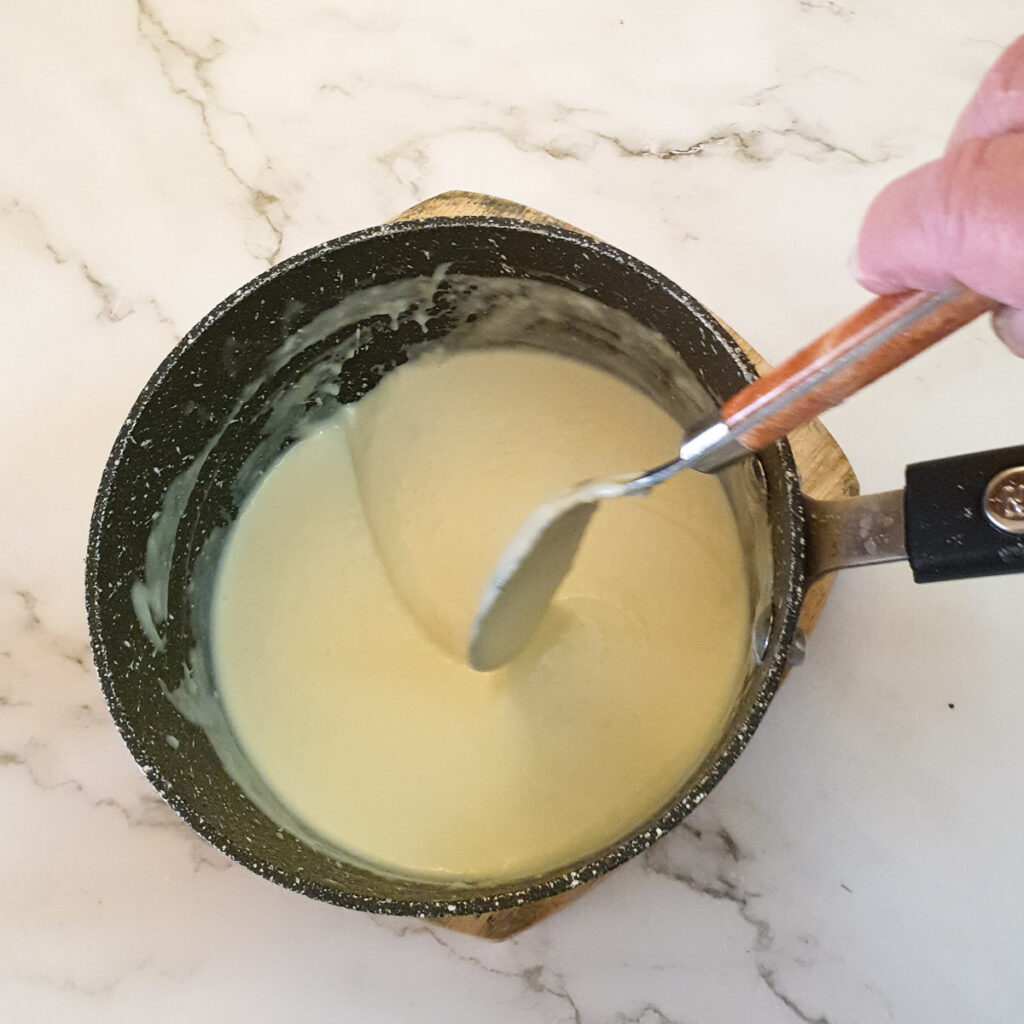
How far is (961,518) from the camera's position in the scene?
0.61 m

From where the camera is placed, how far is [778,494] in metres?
0.71

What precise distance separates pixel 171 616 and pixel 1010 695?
812mm

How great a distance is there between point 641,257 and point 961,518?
517mm

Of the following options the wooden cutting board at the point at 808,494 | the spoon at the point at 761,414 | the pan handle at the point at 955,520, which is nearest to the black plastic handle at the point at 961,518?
the pan handle at the point at 955,520

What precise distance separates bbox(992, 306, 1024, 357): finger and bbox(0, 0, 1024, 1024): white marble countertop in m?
0.34

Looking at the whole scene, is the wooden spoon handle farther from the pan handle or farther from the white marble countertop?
the white marble countertop

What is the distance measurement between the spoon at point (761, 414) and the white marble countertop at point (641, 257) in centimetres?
29

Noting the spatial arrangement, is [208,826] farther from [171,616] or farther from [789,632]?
[789,632]

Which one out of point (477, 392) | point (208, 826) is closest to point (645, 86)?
point (477, 392)

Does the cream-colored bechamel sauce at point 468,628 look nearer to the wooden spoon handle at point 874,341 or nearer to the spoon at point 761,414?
the spoon at point 761,414

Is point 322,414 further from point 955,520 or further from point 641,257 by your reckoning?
point 955,520

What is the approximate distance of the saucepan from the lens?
66 cm

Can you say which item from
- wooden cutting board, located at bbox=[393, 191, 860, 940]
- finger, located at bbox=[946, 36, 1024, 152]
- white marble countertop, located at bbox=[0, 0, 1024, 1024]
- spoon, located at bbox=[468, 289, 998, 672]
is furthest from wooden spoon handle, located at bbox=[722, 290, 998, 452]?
white marble countertop, located at bbox=[0, 0, 1024, 1024]

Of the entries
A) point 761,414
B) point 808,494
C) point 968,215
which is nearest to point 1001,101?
point 968,215
